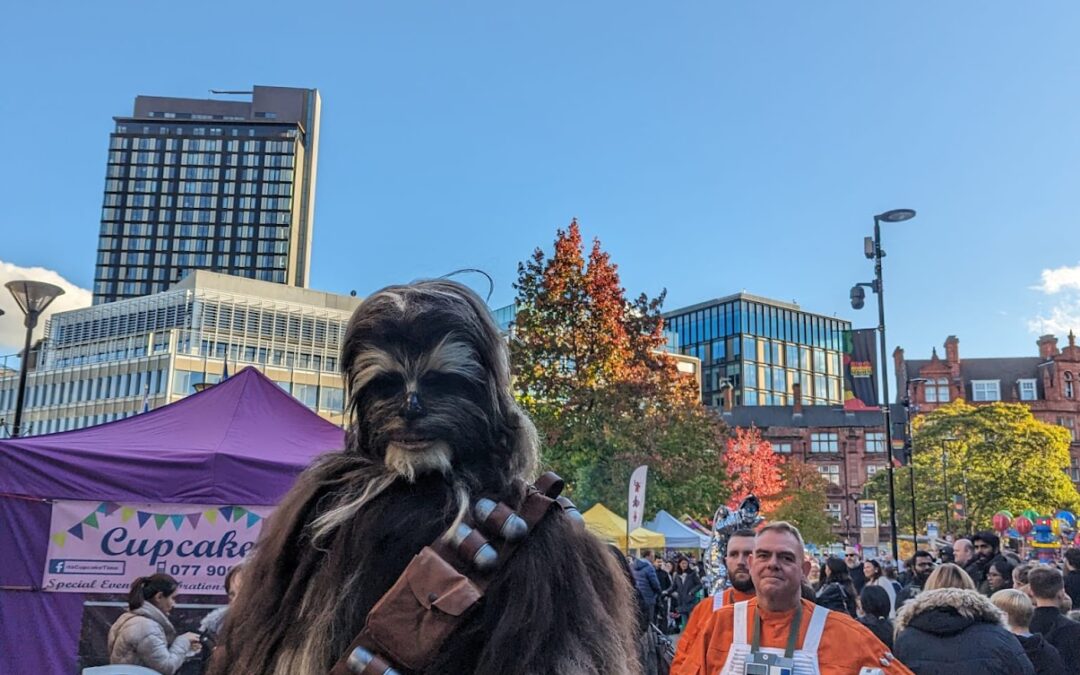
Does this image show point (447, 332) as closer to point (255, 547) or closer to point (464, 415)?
point (464, 415)

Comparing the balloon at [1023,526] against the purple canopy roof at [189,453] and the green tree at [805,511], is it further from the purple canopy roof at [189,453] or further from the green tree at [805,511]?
the purple canopy roof at [189,453]

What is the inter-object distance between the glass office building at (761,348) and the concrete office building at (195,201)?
60273 millimetres

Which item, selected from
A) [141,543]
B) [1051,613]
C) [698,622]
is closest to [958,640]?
[698,622]

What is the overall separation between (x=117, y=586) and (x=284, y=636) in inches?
269

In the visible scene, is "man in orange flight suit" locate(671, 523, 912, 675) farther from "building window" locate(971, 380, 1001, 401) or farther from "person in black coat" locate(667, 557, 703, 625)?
"building window" locate(971, 380, 1001, 401)

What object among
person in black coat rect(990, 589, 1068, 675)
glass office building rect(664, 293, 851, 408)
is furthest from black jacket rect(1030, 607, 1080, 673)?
glass office building rect(664, 293, 851, 408)

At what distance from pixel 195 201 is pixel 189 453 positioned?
126704 millimetres

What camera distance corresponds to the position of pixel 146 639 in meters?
5.90

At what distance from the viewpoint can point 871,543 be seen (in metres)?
23.6

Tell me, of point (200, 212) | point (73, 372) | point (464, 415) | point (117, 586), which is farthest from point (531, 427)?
point (200, 212)

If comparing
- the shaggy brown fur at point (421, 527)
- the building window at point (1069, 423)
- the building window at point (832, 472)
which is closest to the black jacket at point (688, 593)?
the shaggy brown fur at point (421, 527)

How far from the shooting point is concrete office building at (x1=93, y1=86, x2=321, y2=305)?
12200 centimetres

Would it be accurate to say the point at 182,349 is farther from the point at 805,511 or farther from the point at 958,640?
the point at 958,640

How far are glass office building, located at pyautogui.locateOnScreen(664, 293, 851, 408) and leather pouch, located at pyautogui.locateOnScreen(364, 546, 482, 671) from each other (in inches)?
3705
